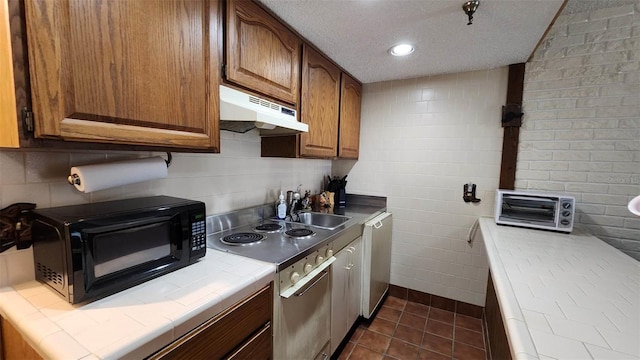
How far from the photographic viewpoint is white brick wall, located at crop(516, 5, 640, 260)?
5.68 feet

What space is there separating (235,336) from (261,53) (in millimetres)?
1309

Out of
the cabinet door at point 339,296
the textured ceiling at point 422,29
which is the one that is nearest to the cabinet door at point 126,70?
the textured ceiling at point 422,29

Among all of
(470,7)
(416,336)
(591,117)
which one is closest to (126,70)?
(470,7)

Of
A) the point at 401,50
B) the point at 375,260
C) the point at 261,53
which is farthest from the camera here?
the point at 375,260

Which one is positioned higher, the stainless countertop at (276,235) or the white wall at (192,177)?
the white wall at (192,177)

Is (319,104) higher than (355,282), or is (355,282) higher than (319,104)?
(319,104)

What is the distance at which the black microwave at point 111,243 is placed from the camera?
2.51 feet

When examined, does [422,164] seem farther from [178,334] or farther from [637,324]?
[178,334]

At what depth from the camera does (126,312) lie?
0.76 m

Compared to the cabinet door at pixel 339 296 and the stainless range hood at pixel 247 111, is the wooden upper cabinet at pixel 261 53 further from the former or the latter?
the cabinet door at pixel 339 296

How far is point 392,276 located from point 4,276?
102 inches

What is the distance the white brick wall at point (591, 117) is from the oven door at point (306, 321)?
73.3 inches

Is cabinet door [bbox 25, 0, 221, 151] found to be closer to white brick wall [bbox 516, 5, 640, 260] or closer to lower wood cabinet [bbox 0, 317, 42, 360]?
lower wood cabinet [bbox 0, 317, 42, 360]

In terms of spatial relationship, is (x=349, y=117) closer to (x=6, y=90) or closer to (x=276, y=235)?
(x=276, y=235)
